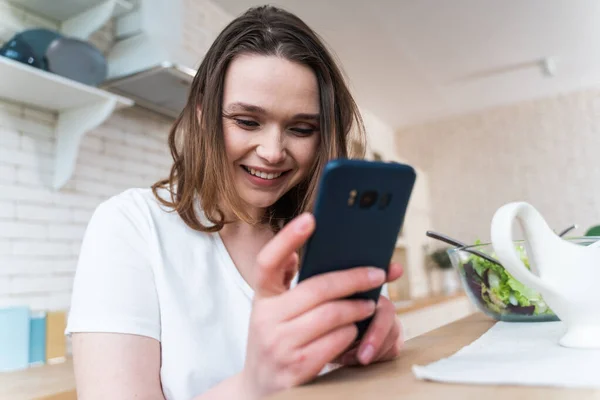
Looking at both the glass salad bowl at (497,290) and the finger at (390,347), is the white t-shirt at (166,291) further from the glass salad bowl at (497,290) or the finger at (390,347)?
the glass salad bowl at (497,290)

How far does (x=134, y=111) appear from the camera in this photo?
2.04 metres

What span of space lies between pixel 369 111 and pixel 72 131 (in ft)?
9.60

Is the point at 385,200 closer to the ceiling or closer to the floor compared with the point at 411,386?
closer to the ceiling

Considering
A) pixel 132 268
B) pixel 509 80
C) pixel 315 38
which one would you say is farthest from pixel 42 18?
pixel 509 80

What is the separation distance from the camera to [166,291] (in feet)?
2.39

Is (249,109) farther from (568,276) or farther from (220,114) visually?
(568,276)

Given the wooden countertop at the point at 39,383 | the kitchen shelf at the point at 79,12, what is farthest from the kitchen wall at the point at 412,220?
the wooden countertop at the point at 39,383

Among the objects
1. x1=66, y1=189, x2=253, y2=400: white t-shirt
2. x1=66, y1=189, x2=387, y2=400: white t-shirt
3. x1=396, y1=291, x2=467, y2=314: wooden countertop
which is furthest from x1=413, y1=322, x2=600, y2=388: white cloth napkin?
x1=396, y1=291, x2=467, y2=314: wooden countertop

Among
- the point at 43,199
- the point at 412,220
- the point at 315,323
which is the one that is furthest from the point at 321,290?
the point at 412,220

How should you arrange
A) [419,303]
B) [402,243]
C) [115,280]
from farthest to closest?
1. [402,243]
2. [419,303]
3. [115,280]

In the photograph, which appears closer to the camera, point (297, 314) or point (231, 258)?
point (297, 314)

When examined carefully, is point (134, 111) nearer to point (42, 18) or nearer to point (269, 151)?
point (42, 18)

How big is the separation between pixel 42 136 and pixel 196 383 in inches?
52.6

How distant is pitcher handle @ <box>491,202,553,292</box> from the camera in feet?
1.57
